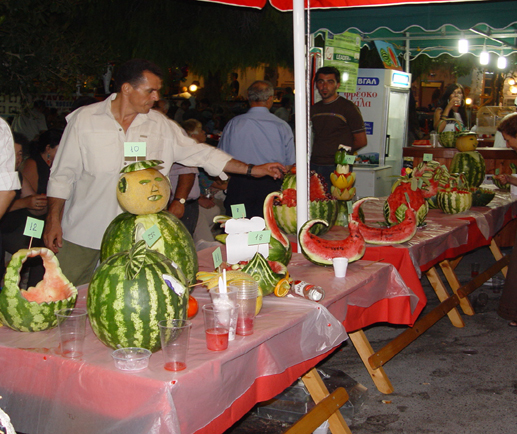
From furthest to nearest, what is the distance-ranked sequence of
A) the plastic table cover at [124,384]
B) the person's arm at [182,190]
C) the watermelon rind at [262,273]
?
the person's arm at [182,190], the watermelon rind at [262,273], the plastic table cover at [124,384]

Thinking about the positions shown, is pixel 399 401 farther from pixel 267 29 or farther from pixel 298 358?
pixel 267 29

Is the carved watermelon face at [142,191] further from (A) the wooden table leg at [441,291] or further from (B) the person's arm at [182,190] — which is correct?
(A) the wooden table leg at [441,291]

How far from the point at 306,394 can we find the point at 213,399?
4.25 ft

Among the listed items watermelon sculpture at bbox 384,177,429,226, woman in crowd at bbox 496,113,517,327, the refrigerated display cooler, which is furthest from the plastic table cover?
the refrigerated display cooler

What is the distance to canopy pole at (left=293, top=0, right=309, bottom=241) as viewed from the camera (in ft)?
9.72

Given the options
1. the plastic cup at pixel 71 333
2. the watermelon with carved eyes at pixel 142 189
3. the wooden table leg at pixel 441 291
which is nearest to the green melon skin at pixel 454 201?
the wooden table leg at pixel 441 291

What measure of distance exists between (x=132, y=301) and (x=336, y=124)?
4775mm

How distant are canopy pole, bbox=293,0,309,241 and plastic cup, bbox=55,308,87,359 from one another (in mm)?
1581

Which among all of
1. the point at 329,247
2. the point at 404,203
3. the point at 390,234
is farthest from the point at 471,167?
the point at 329,247

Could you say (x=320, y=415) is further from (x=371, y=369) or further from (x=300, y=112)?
(x=300, y=112)

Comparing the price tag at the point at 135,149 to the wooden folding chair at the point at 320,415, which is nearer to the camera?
the wooden folding chair at the point at 320,415

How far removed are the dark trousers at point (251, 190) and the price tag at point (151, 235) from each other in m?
3.20

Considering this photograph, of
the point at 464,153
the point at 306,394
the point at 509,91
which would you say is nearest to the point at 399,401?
the point at 306,394

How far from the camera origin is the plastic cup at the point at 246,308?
192 centimetres
